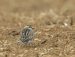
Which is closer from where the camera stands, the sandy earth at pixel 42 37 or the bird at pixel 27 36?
the sandy earth at pixel 42 37

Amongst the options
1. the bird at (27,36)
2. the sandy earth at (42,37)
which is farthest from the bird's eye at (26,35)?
the sandy earth at (42,37)

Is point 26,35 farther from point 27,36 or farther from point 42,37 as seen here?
point 42,37

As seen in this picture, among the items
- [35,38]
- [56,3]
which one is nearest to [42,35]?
[35,38]

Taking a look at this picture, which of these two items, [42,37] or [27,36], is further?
[42,37]

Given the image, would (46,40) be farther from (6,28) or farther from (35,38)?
(6,28)

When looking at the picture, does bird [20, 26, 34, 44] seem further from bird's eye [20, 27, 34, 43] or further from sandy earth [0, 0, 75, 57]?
sandy earth [0, 0, 75, 57]

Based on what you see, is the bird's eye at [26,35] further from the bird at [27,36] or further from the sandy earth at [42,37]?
the sandy earth at [42,37]

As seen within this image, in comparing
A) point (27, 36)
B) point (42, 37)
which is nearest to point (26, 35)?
point (27, 36)

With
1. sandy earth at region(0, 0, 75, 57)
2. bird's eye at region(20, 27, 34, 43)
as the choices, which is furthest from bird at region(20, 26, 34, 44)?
sandy earth at region(0, 0, 75, 57)

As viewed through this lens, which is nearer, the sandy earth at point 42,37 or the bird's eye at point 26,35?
the sandy earth at point 42,37

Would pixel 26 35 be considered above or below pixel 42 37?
above

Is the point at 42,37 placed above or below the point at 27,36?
below
